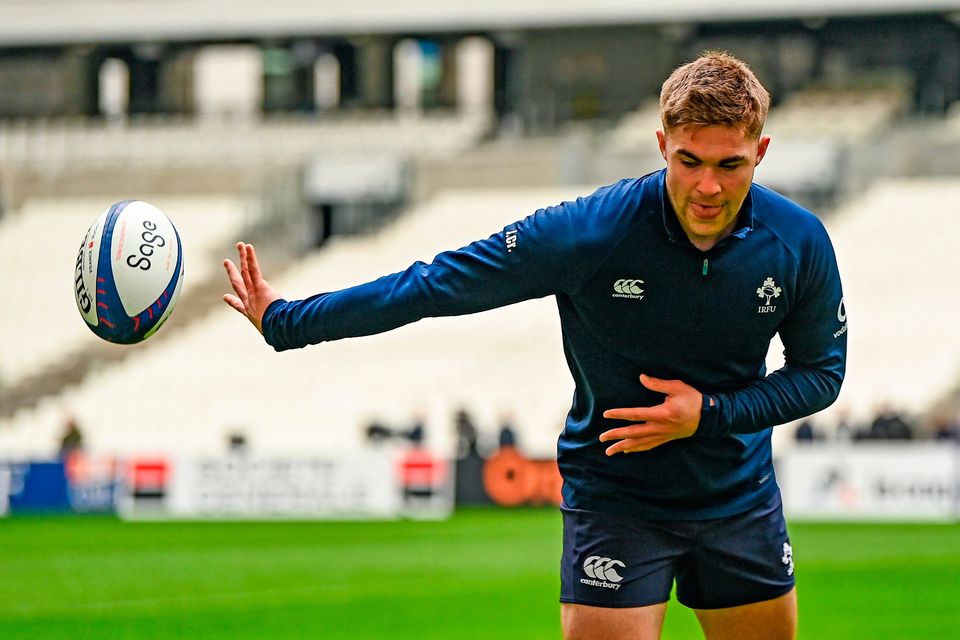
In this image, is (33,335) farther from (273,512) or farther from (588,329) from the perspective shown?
(588,329)

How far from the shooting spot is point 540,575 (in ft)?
56.2

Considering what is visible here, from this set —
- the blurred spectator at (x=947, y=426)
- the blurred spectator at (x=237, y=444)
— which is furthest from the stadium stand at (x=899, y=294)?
the blurred spectator at (x=237, y=444)

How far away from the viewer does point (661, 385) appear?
5.87 metres

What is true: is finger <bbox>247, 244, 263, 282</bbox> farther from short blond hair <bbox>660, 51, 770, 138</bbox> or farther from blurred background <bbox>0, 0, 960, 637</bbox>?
blurred background <bbox>0, 0, 960, 637</bbox>

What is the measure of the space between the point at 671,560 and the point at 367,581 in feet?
35.0

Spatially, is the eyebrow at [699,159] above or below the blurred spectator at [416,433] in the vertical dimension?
above

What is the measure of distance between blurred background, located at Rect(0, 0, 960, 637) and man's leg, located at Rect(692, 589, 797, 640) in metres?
20.2

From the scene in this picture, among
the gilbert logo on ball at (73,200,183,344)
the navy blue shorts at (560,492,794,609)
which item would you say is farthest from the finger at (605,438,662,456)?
the gilbert logo on ball at (73,200,183,344)

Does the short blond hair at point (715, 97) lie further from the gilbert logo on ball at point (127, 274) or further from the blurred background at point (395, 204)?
the blurred background at point (395, 204)

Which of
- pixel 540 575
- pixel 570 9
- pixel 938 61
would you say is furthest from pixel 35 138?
pixel 540 575

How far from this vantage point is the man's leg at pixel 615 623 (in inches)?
235

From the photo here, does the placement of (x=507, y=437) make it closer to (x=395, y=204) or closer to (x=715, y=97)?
(x=395, y=204)

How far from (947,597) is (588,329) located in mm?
9674

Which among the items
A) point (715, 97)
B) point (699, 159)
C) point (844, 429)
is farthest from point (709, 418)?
point (844, 429)
